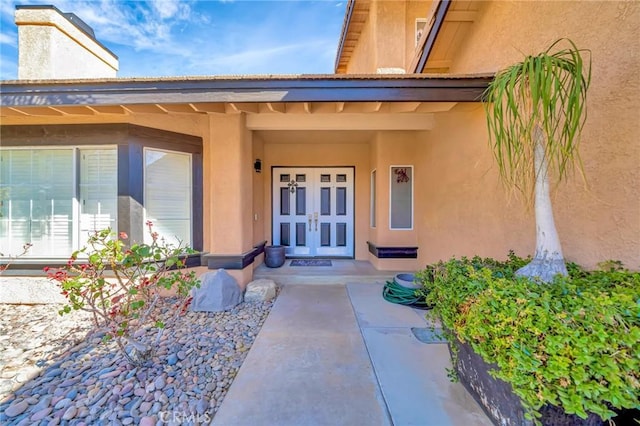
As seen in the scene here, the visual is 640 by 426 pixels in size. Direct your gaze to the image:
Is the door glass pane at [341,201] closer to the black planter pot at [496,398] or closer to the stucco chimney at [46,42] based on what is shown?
the black planter pot at [496,398]

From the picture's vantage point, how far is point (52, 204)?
4242mm

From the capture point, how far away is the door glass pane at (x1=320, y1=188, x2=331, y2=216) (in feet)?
21.9

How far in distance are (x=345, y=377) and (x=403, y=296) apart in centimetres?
194

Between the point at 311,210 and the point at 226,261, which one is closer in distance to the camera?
the point at 226,261

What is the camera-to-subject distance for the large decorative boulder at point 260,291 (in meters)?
4.21

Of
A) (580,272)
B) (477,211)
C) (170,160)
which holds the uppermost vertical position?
(170,160)

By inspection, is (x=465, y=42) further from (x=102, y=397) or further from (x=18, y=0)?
(x=18, y=0)

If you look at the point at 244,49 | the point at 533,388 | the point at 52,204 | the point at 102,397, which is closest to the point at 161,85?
the point at 52,204

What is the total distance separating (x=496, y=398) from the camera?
1.73 metres

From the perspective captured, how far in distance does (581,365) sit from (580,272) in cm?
126

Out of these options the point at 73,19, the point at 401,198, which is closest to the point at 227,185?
the point at 401,198

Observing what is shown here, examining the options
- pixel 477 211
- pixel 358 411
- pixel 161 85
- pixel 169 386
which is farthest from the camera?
pixel 477 211

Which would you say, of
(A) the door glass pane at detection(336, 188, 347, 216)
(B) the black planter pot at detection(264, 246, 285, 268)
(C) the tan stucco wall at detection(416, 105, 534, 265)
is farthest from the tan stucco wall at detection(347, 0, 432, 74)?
(B) the black planter pot at detection(264, 246, 285, 268)

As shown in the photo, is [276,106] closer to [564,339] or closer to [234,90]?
[234,90]
